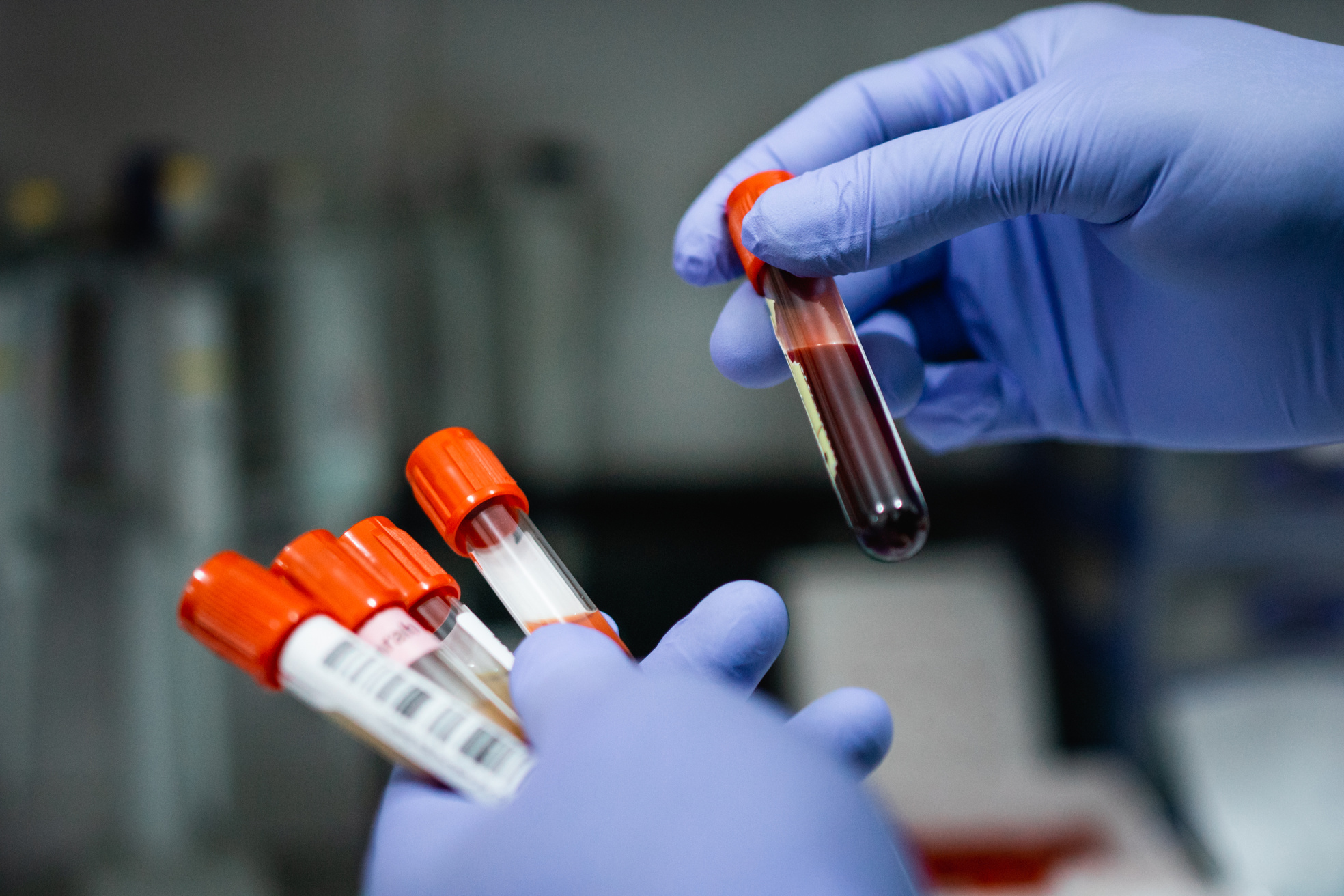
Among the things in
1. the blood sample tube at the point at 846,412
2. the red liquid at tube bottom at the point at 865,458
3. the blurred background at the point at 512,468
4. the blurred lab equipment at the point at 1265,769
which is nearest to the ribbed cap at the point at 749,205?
the blood sample tube at the point at 846,412

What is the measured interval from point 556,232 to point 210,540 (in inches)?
30.0

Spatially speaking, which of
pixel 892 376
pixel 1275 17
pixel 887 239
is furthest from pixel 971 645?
pixel 1275 17

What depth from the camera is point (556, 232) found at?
1.51 metres

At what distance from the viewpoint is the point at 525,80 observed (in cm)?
156

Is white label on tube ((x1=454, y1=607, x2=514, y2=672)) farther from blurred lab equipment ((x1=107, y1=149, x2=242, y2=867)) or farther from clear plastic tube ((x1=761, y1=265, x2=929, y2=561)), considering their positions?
blurred lab equipment ((x1=107, y1=149, x2=242, y2=867))

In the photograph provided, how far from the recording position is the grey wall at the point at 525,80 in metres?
1.46

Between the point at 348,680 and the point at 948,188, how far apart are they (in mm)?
436

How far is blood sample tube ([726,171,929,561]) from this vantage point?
41 centimetres

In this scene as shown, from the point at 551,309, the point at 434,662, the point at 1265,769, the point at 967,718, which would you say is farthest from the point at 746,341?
the point at 1265,769

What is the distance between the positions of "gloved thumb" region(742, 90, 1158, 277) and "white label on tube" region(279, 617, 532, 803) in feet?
1.06

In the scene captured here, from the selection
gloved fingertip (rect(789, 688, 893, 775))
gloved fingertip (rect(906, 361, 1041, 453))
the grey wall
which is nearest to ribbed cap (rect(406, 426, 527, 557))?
gloved fingertip (rect(789, 688, 893, 775))

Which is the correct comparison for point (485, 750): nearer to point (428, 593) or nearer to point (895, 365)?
point (428, 593)

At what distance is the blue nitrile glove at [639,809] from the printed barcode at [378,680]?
49 mm

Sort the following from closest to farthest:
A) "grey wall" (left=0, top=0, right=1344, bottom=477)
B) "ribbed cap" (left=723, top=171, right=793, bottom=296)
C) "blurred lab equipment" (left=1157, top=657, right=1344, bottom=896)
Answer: "ribbed cap" (left=723, top=171, right=793, bottom=296) < "blurred lab equipment" (left=1157, top=657, right=1344, bottom=896) < "grey wall" (left=0, top=0, right=1344, bottom=477)
